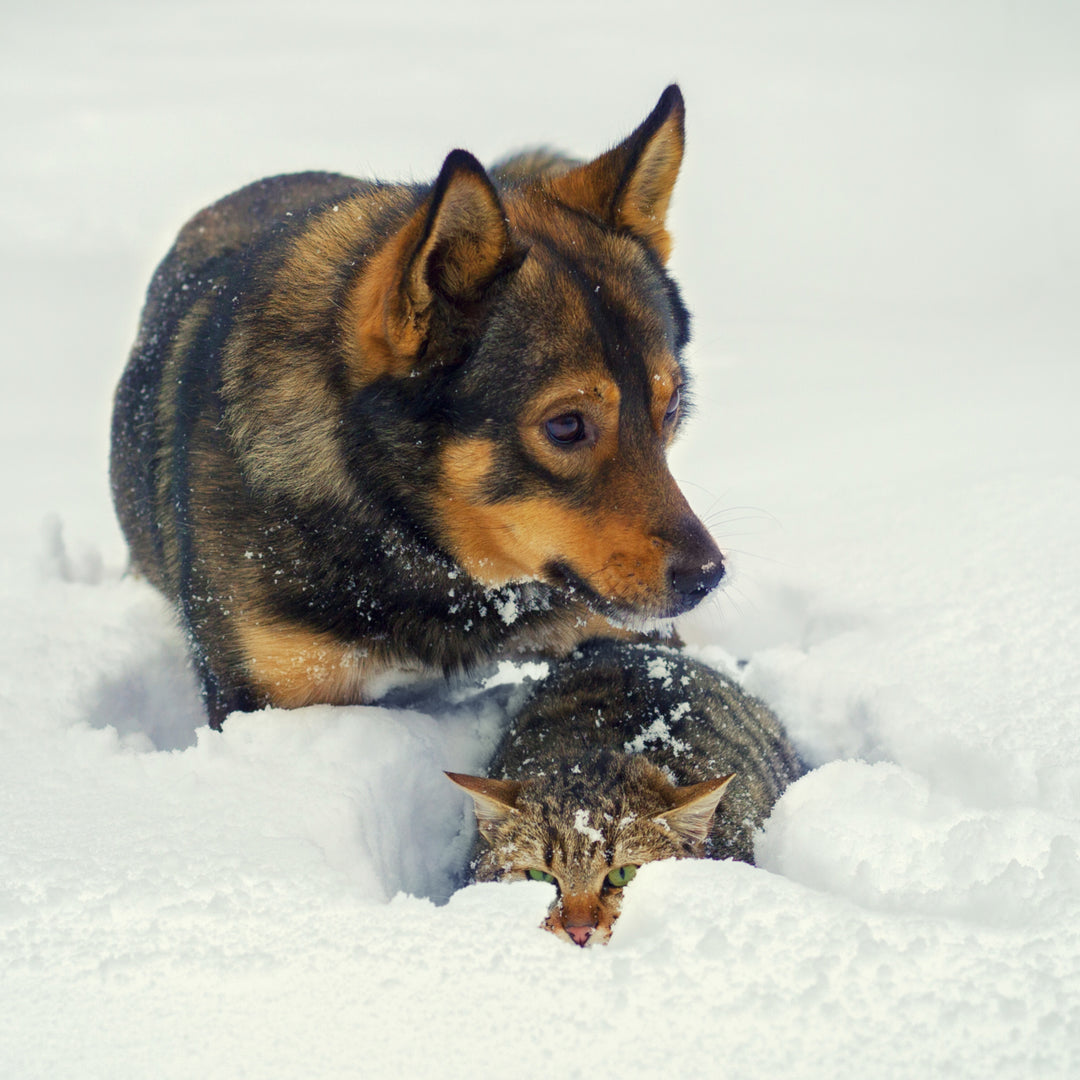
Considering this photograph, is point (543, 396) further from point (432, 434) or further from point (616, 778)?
point (616, 778)

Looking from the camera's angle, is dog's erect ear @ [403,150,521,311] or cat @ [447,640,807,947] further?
cat @ [447,640,807,947]

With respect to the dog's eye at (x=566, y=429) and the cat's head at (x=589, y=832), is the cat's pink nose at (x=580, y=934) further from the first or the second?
the dog's eye at (x=566, y=429)

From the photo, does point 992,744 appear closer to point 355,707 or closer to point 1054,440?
point 355,707

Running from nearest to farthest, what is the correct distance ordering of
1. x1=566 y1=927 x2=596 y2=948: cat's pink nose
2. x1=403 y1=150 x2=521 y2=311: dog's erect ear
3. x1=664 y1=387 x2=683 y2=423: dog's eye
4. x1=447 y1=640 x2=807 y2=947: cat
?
x1=403 y1=150 x2=521 y2=311: dog's erect ear, x1=566 y1=927 x2=596 y2=948: cat's pink nose, x1=447 y1=640 x2=807 y2=947: cat, x1=664 y1=387 x2=683 y2=423: dog's eye

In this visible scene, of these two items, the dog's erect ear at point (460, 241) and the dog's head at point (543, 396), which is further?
the dog's head at point (543, 396)

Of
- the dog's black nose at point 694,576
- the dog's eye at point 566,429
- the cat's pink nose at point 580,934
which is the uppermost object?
the dog's eye at point 566,429

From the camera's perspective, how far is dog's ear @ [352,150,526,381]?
7.20 ft

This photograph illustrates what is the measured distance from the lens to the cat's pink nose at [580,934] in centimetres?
228

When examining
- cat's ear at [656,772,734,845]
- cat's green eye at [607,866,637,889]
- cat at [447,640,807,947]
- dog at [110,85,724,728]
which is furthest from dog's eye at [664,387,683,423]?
cat's green eye at [607,866,637,889]

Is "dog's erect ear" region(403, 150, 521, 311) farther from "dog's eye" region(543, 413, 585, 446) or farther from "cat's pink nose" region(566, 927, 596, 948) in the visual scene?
"cat's pink nose" region(566, 927, 596, 948)

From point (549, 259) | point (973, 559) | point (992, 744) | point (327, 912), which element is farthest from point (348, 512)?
point (973, 559)

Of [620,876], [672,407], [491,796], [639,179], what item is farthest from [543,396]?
[620,876]

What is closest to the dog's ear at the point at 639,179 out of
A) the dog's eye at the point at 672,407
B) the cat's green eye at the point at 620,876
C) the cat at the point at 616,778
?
the dog's eye at the point at 672,407

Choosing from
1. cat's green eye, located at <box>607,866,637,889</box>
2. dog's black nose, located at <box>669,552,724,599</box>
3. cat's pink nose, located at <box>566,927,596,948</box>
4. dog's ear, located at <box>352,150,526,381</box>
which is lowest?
cat's pink nose, located at <box>566,927,596,948</box>
